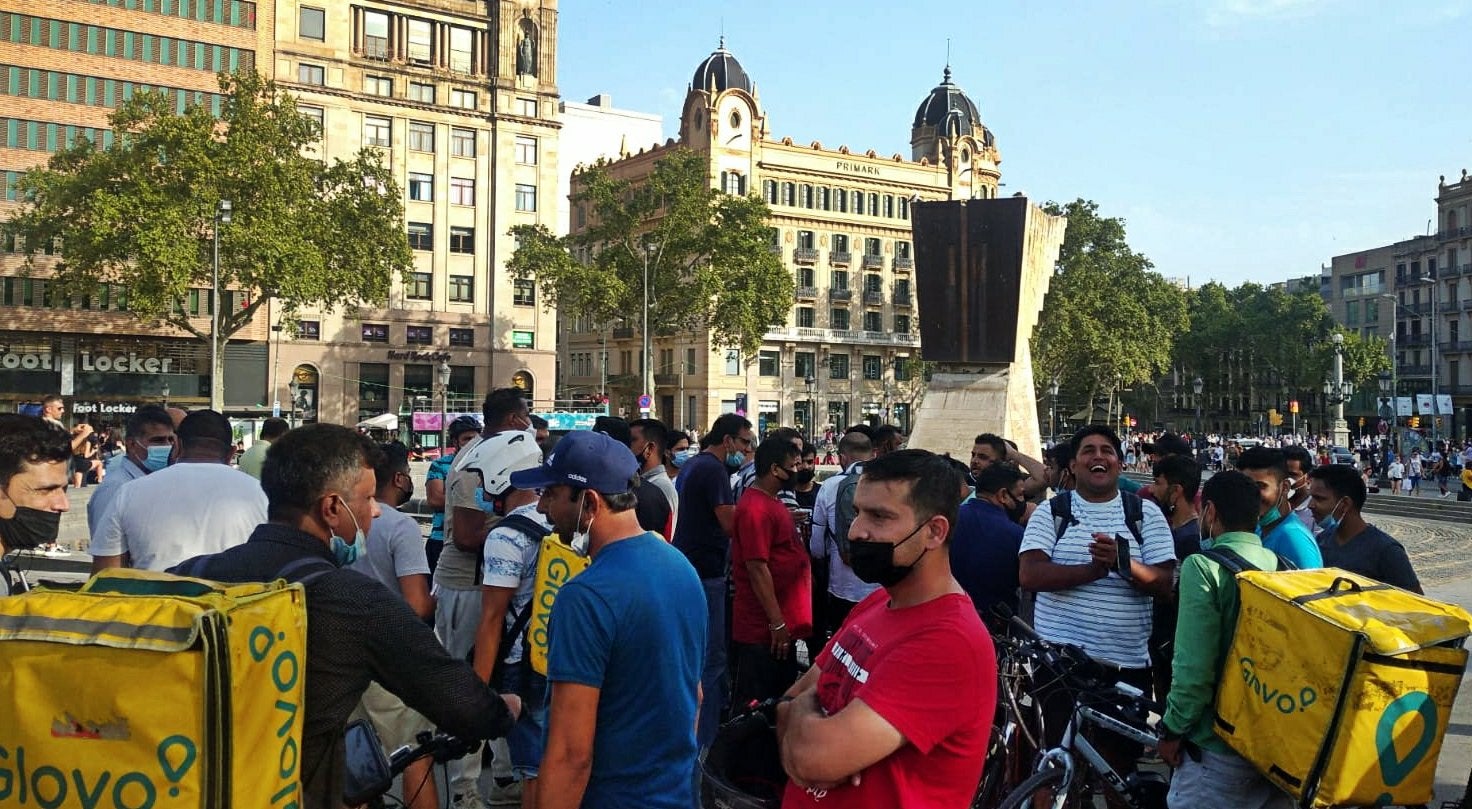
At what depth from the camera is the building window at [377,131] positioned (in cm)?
5088

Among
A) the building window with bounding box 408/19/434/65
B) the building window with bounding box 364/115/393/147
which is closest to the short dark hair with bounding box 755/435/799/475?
the building window with bounding box 364/115/393/147

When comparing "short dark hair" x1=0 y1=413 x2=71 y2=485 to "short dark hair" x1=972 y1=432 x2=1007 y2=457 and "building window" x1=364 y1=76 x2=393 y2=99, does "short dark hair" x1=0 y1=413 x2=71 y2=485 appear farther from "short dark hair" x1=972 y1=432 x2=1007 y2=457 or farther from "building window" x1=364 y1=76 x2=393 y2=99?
"building window" x1=364 y1=76 x2=393 y2=99

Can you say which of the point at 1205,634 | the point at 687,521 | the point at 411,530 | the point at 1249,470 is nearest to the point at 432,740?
the point at 411,530

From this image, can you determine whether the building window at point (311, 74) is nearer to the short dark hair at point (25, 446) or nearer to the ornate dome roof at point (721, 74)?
the ornate dome roof at point (721, 74)

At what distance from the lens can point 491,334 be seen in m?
53.8

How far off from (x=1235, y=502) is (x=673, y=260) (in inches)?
1789

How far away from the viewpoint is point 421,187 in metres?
52.3

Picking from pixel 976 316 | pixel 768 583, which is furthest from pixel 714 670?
pixel 976 316

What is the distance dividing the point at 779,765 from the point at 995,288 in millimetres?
18123

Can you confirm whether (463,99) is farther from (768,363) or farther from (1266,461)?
(1266,461)

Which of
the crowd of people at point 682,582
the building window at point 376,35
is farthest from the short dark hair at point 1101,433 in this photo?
the building window at point 376,35

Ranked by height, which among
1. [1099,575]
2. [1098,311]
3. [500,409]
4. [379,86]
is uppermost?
[379,86]

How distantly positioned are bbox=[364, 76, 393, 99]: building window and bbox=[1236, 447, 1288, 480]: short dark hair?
5069cm

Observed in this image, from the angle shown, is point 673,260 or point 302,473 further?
point 673,260
